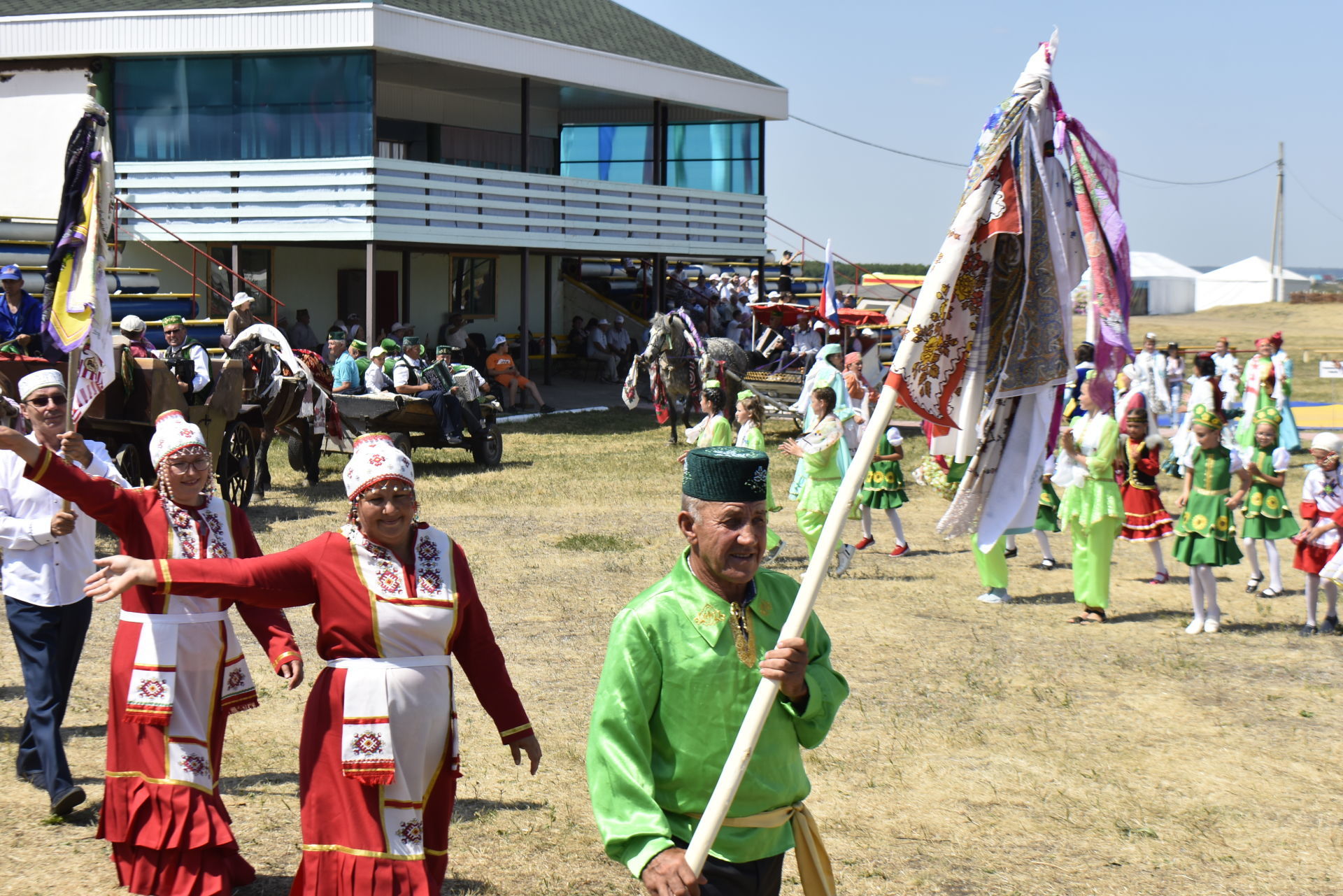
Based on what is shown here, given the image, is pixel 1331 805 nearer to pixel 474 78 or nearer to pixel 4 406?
pixel 4 406

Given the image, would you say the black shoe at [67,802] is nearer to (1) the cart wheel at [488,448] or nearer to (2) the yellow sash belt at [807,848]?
(2) the yellow sash belt at [807,848]

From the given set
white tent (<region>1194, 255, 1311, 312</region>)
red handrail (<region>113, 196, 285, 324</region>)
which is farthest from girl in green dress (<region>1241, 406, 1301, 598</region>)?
white tent (<region>1194, 255, 1311, 312</region>)

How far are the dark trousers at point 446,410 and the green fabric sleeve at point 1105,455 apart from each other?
31.2 feet

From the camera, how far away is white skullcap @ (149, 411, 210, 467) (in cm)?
531

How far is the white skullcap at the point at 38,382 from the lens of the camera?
603 cm

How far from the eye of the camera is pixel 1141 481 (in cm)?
1131

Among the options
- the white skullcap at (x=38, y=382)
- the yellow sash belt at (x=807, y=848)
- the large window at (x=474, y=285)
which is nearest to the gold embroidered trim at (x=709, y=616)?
the yellow sash belt at (x=807, y=848)

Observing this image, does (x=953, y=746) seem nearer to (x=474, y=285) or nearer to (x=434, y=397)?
(x=434, y=397)

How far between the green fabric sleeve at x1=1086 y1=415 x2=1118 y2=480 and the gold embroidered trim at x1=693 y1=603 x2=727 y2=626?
24.7 ft

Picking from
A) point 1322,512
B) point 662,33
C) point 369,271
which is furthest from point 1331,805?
point 662,33

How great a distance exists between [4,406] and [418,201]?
15.0 meters

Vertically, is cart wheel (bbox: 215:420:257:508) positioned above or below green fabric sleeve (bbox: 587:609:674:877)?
below

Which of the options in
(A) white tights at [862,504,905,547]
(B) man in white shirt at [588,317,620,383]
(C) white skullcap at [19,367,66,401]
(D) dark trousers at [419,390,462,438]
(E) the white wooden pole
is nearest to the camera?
(E) the white wooden pole

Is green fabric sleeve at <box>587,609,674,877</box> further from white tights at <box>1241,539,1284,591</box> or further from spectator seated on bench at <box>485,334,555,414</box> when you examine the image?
spectator seated on bench at <box>485,334,555,414</box>
